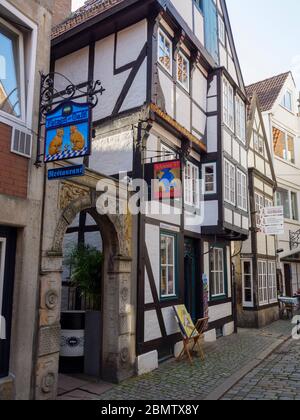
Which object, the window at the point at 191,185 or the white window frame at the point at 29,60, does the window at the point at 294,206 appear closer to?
the window at the point at 191,185

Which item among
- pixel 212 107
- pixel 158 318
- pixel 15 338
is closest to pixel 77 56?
pixel 212 107

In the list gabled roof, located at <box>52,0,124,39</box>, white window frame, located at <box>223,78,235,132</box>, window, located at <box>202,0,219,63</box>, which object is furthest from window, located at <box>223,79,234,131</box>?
gabled roof, located at <box>52,0,124,39</box>

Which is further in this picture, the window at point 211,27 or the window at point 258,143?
the window at point 258,143

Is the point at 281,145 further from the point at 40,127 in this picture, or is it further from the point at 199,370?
the point at 40,127

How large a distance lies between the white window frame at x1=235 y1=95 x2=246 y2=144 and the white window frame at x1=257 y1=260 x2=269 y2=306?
5215mm

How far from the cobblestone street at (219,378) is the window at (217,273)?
76.7 inches

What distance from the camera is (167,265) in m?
9.27

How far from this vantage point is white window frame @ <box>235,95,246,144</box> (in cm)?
1356

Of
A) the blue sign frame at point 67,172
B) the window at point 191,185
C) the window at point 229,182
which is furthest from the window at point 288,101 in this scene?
the blue sign frame at point 67,172

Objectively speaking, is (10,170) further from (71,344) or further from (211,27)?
(211,27)

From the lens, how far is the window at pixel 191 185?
1066 cm

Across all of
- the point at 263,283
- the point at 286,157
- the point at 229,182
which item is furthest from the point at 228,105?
the point at 286,157

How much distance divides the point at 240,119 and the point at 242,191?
8.82ft

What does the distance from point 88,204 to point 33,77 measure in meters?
2.23
